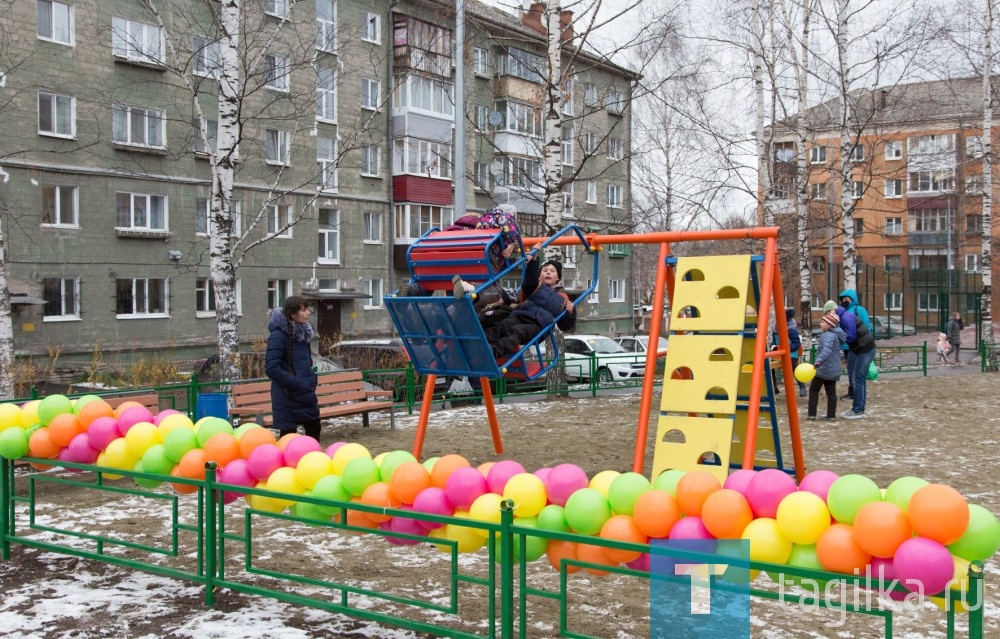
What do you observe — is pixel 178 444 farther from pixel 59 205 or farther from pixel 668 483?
pixel 59 205

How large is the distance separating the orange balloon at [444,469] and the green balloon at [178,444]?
1510mm

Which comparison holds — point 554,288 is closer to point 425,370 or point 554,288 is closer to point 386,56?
point 425,370

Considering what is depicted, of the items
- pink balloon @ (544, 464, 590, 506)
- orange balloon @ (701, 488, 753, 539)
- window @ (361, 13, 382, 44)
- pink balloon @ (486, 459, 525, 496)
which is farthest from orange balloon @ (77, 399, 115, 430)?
window @ (361, 13, 382, 44)

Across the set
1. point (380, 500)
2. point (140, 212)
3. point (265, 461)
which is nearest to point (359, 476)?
point (380, 500)

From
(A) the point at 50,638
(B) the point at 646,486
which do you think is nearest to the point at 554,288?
(B) the point at 646,486

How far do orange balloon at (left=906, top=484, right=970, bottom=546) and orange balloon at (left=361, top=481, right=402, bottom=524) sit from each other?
2.20 metres

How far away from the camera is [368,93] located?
29438mm

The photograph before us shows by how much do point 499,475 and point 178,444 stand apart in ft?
6.23

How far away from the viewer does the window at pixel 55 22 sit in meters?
21.5

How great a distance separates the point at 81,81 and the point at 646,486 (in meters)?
22.5

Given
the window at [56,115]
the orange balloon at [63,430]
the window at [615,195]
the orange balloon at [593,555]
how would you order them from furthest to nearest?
the window at [615,195] < the window at [56,115] < the orange balloon at [63,430] < the orange balloon at [593,555]

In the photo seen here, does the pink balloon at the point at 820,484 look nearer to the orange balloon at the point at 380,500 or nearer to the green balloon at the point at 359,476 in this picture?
the orange balloon at the point at 380,500

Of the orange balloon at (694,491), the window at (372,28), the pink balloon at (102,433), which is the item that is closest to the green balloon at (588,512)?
the orange balloon at (694,491)

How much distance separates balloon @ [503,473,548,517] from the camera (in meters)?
3.90
